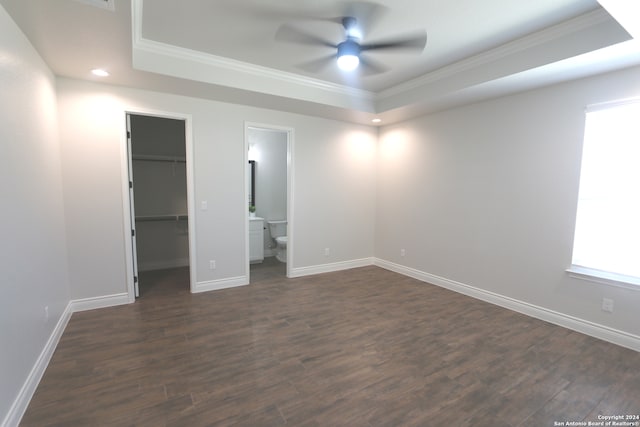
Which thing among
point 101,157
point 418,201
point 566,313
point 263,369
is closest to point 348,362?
point 263,369

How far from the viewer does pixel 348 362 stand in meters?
2.44

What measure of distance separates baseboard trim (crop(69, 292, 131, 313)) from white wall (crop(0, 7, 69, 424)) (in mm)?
415

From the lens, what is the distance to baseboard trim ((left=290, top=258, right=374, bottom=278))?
4.72 m

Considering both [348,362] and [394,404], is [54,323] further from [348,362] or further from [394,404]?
[394,404]

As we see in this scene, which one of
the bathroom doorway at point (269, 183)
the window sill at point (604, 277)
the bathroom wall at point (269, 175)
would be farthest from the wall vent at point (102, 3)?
the window sill at point (604, 277)

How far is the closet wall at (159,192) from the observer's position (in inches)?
194

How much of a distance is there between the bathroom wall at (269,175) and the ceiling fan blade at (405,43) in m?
3.76

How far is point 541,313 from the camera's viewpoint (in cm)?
325

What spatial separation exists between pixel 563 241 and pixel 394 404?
2519 mm

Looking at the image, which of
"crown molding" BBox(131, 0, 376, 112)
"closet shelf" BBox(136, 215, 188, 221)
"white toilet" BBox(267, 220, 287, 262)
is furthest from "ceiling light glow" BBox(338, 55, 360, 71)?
"closet shelf" BBox(136, 215, 188, 221)

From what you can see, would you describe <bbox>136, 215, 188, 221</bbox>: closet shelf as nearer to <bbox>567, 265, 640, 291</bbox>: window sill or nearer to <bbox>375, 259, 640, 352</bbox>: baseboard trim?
<bbox>375, 259, 640, 352</bbox>: baseboard trim

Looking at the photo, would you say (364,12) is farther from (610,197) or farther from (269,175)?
(269,175)

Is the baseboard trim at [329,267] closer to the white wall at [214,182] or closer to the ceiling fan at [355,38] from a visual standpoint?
the white wall at [214,182]

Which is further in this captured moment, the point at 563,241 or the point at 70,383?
the point at 563,241
